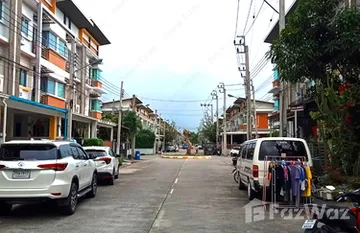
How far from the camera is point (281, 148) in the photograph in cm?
1198

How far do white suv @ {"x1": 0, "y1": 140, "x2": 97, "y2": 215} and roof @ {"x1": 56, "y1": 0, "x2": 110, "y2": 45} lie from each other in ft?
80.3

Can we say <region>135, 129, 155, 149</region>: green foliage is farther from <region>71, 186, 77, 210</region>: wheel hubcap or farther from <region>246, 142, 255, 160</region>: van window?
<region>71, 186, 77, 210</region>: wheel hubcap

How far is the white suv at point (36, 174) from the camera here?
9055 mm

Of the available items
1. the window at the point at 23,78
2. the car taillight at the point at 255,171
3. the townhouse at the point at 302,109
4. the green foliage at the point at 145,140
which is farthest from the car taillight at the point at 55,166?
the green foliage at the point at 145,140

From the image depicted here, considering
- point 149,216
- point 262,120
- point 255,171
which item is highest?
point 262,120

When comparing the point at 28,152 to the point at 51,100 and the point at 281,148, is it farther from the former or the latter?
the point at 51,100

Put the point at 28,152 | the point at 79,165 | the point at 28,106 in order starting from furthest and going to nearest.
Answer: the point at 28,106 → the point at 79,165 → the point at 28,152

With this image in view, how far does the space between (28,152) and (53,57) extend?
65.7 ft

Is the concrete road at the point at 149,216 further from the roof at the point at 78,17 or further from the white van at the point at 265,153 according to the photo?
the roof at the point at 78,17

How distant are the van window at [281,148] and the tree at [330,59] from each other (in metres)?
2.41

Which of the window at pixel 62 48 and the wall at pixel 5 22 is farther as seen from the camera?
the window at pixel 62 48

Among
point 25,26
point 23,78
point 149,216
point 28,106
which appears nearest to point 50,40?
point 25,26

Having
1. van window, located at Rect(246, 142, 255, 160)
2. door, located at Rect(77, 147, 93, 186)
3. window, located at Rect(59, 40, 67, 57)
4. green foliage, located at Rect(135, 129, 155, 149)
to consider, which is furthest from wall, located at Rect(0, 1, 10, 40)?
green foliage, located at Rect(135, 129, 155, 149)

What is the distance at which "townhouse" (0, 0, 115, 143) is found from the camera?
23.0 meters
